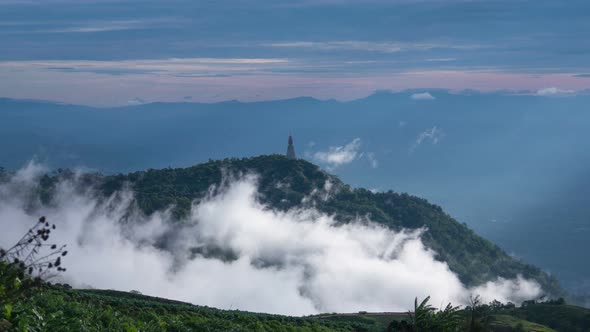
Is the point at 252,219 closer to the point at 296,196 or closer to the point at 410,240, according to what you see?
the point at 296,196

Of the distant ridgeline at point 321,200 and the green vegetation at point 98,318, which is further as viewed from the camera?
the distant ridgeline at point 321,200

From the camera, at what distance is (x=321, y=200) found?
19288cm

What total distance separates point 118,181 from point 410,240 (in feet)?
256

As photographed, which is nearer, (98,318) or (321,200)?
(98,318)

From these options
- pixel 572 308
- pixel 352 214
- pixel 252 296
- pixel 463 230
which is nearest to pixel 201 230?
pixel 252 296

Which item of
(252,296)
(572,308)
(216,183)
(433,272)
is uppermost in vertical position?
(216,183)

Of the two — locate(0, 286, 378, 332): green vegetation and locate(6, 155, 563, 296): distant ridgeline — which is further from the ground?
locate(6, 155, 563, 296): distant ridgeline

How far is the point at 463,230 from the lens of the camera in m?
189

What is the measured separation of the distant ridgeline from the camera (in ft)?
583

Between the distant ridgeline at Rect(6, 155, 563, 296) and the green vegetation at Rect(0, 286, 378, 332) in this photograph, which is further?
the distant ridgeline at Rect(6, 155, 563, 296)

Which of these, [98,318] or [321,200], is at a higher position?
[321,200]

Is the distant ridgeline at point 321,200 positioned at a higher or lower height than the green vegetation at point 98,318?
higher

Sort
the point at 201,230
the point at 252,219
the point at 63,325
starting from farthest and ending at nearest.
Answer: the point at 252,219 → the point at 201,230 → the point at 63,325

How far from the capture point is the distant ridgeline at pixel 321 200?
6993 inches
